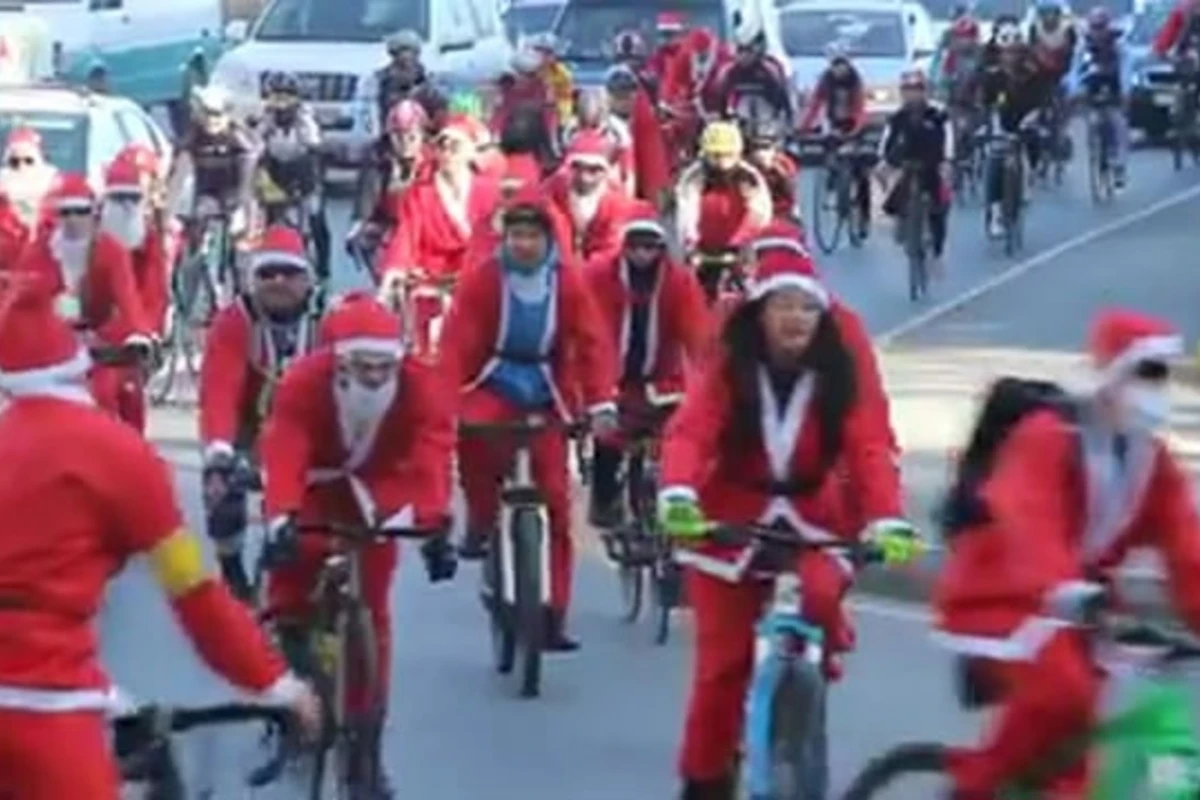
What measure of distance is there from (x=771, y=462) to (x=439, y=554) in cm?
161

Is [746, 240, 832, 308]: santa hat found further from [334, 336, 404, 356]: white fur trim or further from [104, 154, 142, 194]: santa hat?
[104, 154, 142, 194]: santa hat

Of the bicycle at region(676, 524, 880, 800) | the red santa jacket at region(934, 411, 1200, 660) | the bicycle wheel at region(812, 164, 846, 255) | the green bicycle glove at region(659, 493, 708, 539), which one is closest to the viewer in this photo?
the red santa jacket at region(934, 411, 1200, 660)

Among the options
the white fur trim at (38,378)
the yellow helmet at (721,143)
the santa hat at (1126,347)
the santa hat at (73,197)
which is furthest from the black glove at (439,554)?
the yellow helmet at (721,143)

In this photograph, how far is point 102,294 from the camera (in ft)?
60.8

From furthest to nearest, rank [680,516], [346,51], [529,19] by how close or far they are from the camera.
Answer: [529,19] → [346,51] → [680,516]

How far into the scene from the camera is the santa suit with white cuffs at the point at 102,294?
18297 mm

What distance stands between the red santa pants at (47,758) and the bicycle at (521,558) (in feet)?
23.1

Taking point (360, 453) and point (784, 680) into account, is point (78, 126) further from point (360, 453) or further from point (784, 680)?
point (784, 680)

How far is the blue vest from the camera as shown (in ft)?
54.3

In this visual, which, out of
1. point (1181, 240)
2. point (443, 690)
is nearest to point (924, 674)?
point (443, 690)

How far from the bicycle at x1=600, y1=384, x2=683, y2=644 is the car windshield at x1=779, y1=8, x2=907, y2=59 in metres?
28.7

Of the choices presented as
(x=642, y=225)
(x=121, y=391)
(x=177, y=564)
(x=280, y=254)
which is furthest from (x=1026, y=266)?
(x=177, y=564)

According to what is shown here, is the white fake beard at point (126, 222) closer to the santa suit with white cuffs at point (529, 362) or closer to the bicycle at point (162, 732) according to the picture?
the santa suit with white cuffs at point (529, 362)

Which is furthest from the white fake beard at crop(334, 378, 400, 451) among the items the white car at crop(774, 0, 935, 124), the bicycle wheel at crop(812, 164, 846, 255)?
the white car at crop(774, 0, 935, 124)
